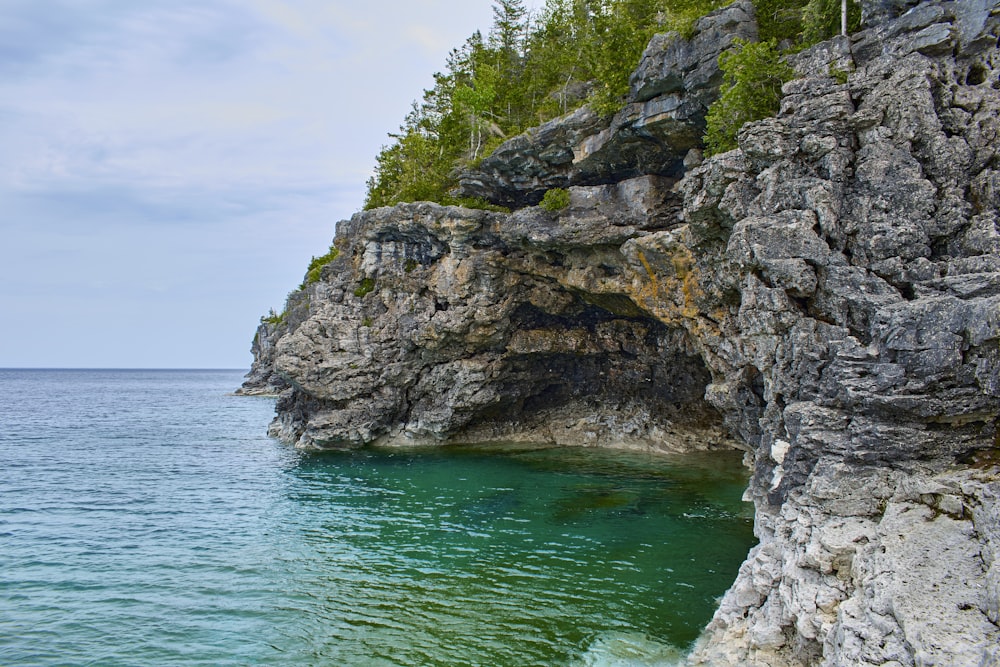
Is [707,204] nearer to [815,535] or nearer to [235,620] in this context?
[815,535]

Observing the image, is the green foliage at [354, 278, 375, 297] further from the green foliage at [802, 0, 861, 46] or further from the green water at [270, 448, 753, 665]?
the green foliage at [802, 0, 861, 46]

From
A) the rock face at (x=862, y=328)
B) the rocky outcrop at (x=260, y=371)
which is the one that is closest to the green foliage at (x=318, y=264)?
the rock face at (x=862, y=328)

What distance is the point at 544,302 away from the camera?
34.5 m

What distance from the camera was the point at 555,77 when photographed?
37.3 meters

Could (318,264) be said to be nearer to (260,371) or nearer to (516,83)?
(516,83)

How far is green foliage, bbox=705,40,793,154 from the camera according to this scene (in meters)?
17.4

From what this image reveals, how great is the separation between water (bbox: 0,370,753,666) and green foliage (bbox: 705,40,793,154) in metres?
13.6

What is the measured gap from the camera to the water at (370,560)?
1269cm

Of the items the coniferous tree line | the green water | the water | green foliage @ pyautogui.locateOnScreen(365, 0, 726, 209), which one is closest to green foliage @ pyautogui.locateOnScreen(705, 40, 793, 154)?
the coniferous tree line

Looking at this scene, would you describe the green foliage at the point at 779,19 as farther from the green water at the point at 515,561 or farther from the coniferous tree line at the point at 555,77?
the green water at the point at 515,561

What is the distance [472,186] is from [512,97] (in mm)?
8532

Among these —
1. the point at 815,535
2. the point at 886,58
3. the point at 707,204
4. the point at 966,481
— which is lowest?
the point at 815,535

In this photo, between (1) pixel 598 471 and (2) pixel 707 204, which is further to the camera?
(1) pixel 598 471

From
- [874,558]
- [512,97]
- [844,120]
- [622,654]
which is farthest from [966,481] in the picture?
[512,97]
